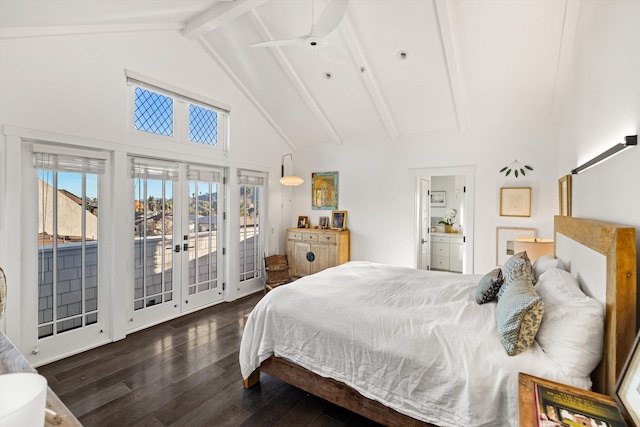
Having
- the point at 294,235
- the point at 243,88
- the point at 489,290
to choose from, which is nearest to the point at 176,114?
the point at 243,88

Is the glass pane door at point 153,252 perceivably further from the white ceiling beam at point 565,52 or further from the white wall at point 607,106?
the white ceiling beam at point 565,52

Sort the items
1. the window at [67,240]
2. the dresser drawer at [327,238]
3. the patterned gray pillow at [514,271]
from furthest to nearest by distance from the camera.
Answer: the dresser drawer at [327,238] < the window at [67,240] < the patterned gray pillow at [514,271]

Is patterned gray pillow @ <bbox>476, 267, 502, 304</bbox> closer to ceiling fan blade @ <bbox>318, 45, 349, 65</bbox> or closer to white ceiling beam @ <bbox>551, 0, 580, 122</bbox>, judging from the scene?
ceiling fan blade @ <bbox>318, 45, 349, 65</bbox>

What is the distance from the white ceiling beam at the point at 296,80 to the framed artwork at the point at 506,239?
117 inches

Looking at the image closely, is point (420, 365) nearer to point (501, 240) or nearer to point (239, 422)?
point (239, 422)

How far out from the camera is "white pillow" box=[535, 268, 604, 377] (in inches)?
55.3

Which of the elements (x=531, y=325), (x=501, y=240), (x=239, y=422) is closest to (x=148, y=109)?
(x=239, y=422)

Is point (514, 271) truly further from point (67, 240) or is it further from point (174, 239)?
point (67, 240)

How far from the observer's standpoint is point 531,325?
1.55 metres

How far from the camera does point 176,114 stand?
394 centimetres

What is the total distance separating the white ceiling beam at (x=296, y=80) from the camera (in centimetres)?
371

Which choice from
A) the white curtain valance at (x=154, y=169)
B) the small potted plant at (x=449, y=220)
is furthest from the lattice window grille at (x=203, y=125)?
the small potted plant at (x=449, y=220)

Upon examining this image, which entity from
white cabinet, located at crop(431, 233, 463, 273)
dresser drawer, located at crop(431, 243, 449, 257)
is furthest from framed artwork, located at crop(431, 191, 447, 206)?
dresser drawer, located at crop(431, 243, 449, 257)

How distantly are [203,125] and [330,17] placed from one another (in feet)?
8.56
